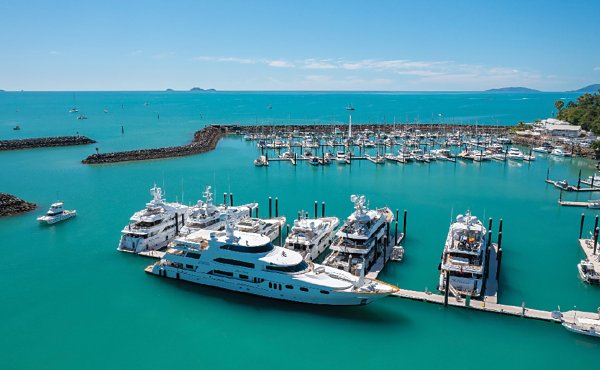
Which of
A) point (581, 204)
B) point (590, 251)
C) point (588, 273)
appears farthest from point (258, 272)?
point (581, 204)

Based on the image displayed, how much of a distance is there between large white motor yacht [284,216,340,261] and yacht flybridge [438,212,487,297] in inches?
443

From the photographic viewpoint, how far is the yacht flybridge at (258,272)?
108 feet

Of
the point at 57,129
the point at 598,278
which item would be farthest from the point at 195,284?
the point at 57,129

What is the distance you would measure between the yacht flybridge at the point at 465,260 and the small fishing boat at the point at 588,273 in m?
7.70

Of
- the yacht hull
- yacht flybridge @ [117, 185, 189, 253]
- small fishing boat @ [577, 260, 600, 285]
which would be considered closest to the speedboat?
yacht flybridge @ [117, 185, 189, 253]

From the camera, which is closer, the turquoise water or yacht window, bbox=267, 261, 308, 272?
the turquoise water

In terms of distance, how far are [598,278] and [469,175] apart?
47.1m

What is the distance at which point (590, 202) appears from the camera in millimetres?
59469

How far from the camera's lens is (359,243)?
1565 inches

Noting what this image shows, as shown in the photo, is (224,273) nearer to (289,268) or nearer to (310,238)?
(289,268)

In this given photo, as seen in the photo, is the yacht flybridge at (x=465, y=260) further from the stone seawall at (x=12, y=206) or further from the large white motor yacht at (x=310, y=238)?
the stone seawall at (x=12, y=206)

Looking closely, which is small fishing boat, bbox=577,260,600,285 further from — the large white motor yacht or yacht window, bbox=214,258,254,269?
yacht window, bbox=214,258,254,269

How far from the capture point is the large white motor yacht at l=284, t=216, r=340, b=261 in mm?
39969

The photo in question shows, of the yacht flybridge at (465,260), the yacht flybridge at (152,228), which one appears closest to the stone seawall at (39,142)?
the yacht flybridge at (152,228)
